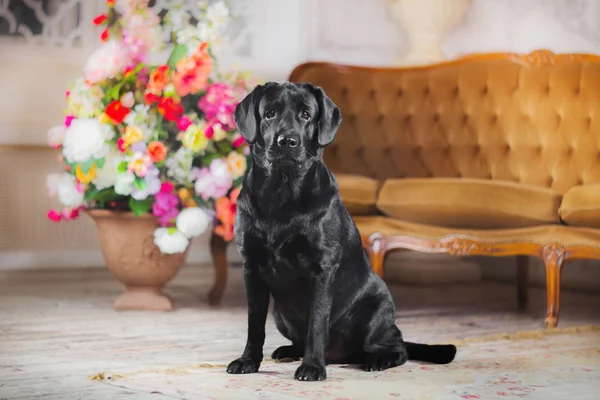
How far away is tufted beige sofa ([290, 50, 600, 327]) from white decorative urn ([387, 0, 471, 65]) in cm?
61

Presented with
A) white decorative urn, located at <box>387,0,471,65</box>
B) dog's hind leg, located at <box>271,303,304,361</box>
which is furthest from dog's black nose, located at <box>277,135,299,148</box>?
white decorative urn, located at <box>387,0,471,65</box>

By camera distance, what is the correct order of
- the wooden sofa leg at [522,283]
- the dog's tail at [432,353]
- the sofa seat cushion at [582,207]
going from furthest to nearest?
the wooden sofa leg at [522,283], the sofa seat cushion at [582,207], the dog's tail at [432,353]

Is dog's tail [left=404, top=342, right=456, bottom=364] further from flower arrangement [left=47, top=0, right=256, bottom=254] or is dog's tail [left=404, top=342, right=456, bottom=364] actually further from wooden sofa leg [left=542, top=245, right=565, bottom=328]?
flower arrangement [left=47, top=0, right=256, bottom=254]

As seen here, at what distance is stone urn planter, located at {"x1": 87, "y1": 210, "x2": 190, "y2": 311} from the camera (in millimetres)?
3355

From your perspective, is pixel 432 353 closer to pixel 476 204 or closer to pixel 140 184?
pixel 476 204

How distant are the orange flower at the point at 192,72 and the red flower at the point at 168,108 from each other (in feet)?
0.18

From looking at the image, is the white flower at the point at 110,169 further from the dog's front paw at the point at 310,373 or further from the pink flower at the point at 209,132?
the dog's front paw at the point at 310,373

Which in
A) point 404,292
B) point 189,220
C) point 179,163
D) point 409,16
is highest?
point 409,16

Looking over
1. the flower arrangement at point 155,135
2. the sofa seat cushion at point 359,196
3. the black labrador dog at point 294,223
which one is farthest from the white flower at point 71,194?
the black labrador dog at point 294,223

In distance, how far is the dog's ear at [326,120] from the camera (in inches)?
83.8

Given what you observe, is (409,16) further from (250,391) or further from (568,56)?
(250,391)

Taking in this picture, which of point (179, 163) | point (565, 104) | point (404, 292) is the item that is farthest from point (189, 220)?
point (565, 104)

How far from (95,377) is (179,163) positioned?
1285 mm

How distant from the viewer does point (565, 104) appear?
3840 mm
